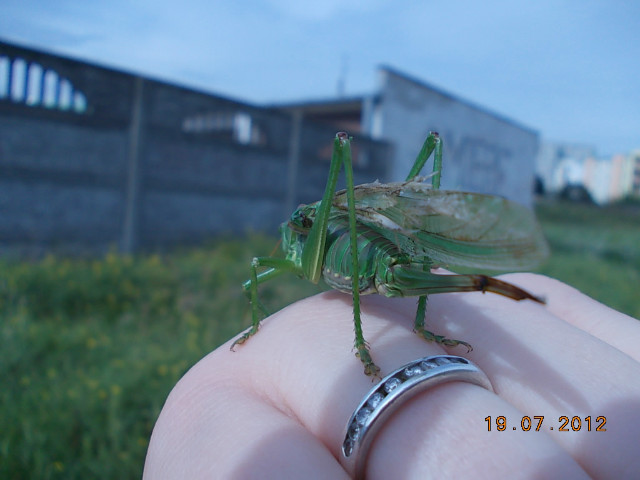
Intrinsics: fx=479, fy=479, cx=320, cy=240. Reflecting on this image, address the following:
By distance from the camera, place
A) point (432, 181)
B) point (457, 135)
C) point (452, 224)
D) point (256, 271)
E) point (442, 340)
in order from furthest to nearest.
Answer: point (457, 135) → point (256, 271) → point (432, 181) → point (452, 224) → point (442, 340)

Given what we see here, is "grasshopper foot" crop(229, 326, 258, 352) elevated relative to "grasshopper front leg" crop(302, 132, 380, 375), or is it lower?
lower

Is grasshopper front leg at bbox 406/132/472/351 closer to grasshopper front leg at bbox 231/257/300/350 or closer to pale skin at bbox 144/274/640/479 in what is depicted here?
pale skin at bbox 144/274/640/479

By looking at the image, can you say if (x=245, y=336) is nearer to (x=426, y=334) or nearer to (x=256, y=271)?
(x=256, y=271)

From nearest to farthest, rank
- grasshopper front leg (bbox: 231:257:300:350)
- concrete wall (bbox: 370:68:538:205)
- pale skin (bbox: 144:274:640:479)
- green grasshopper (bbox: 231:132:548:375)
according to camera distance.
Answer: pale skin (bbox: 144:274:640:479) < green grasshopper (bbox: 231:132:548:375) < grasshopper front leg (bbox: 231:257:300:350) < concrete wall (bbox: 370:68:538:205)

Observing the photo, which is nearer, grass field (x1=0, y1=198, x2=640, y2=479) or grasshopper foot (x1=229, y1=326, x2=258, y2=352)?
grasshopper foot (x1=229, y1=326, x2=258, y2=352)

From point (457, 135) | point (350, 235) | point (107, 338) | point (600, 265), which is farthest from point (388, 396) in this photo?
point (457, 135)

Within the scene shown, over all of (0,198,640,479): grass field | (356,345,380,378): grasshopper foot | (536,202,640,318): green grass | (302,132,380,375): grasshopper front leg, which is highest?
(302,132,380,375): grasshopper front leg

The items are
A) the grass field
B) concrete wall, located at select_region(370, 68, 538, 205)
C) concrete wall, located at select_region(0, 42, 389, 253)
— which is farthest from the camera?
concrete wall, located at select_region(370, 68, 538, 205)
